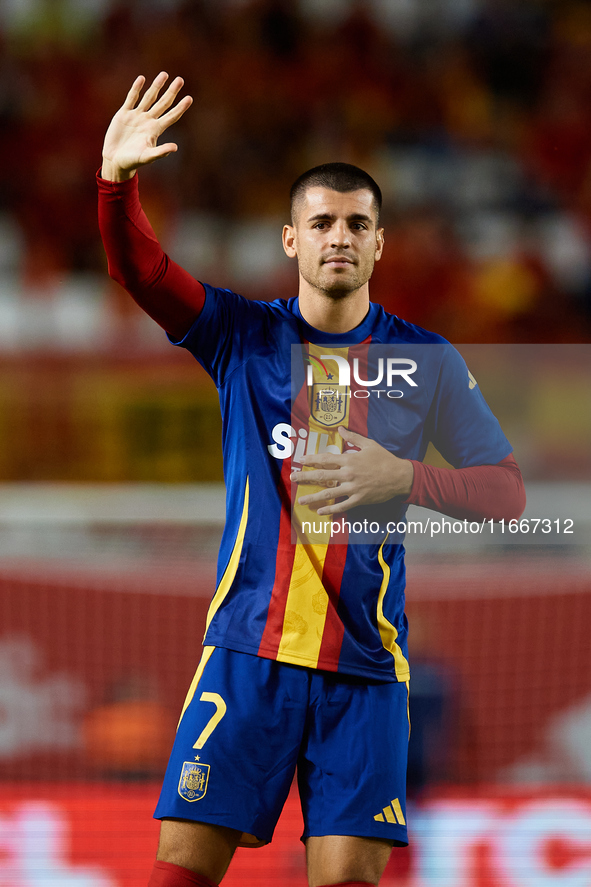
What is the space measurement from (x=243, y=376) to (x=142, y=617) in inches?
100

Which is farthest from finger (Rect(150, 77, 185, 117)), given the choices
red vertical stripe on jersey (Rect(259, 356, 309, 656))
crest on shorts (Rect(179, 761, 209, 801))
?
crest on shorts (Rect(179, 761, 209, 801))

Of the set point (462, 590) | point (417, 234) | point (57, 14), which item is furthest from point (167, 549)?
point (57, 14)

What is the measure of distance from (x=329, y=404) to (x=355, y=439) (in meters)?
0.18

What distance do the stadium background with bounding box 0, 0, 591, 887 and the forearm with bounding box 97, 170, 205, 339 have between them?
2.48m

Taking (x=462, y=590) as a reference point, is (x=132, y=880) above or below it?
below

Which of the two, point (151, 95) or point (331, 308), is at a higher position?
point (151, 95)

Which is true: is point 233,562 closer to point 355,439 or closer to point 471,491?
point 355,439

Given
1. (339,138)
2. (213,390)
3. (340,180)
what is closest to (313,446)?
(340,180)

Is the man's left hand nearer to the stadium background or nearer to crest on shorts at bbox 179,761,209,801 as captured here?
crest on shorts at bbox 179,761,209,801

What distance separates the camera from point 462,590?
464cm

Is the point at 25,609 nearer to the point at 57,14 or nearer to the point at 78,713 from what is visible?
the point at 78,713

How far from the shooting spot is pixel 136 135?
2234 mm

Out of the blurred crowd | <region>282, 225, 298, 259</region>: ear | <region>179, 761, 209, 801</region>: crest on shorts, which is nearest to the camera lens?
<region>179, 761, 209, 801</region>: crest on shorts

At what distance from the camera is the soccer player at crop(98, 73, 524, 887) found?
2176 mm
